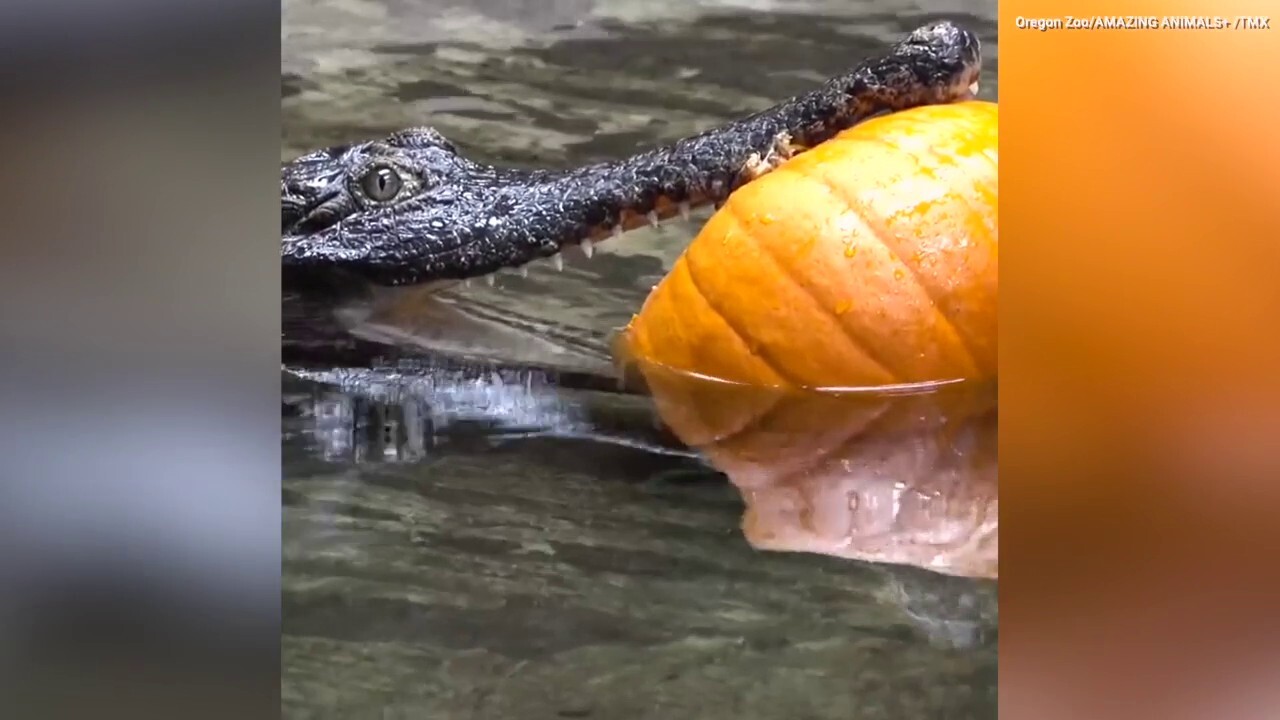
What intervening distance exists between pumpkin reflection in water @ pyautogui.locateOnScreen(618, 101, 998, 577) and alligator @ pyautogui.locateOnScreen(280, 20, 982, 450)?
48 millimetres

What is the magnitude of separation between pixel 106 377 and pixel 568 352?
0.69 metres

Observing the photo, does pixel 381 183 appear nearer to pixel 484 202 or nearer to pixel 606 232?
pixel 484 202

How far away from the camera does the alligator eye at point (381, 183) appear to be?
4.03 ft

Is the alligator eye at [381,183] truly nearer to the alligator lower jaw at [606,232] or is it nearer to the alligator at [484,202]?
the alligator at [484,202]

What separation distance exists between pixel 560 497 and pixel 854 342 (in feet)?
1.56

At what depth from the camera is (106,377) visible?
48.7 inches

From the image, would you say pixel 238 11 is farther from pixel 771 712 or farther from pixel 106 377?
pixel 771 712

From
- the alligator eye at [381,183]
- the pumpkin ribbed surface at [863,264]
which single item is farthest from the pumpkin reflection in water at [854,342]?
the alligator eye at [381,183]

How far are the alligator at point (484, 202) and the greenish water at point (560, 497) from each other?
0.08ft

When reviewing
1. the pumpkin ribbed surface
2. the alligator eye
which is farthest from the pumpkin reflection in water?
the alligator eye

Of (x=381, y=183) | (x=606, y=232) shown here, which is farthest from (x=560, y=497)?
(x=381, y=183)

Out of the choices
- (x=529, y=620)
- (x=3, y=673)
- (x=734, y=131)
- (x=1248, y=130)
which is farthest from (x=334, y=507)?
(x=1248, y=130)

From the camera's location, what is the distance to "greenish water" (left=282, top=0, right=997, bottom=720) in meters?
1.18

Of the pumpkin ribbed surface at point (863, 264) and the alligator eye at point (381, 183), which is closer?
the pumpkin ribbed surface at point (863, 264)
